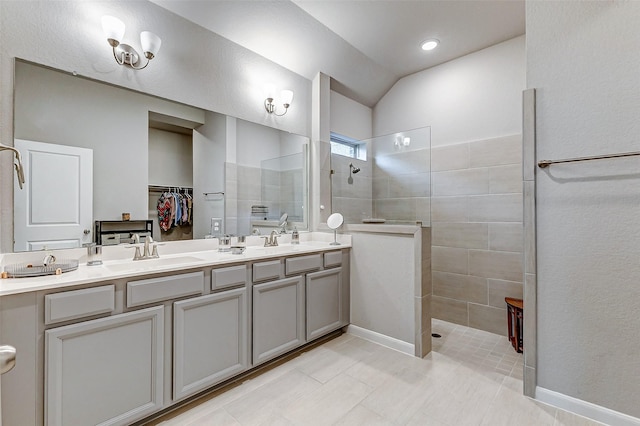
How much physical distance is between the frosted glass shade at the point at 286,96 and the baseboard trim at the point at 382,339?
7.56 feet

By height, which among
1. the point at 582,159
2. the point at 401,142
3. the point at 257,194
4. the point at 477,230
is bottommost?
the point at 477,230

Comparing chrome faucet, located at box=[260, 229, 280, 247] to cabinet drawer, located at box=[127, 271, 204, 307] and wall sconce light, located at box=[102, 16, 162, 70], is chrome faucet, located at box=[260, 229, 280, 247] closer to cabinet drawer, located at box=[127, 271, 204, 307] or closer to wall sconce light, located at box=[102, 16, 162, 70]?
cabinet drawer, located at box=[127, 271, 204, 307]

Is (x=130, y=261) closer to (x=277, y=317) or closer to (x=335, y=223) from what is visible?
(x=277, y=317)

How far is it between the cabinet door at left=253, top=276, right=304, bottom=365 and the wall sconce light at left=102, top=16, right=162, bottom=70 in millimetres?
1747

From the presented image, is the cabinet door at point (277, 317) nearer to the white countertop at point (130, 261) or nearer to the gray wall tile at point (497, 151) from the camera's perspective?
the white countertop at point (130, 261)

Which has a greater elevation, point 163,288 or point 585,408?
point 163,288

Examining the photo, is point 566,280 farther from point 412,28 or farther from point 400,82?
point 400,82

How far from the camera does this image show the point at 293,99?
317cm

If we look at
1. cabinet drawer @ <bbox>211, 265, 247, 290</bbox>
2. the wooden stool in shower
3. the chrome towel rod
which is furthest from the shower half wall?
cabinet drawer @ <bbox>211, 265, 247, 290</bbox>

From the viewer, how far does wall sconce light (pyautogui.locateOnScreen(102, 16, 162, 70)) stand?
73.8 inches

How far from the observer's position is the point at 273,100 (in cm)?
295

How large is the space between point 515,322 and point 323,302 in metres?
1.66

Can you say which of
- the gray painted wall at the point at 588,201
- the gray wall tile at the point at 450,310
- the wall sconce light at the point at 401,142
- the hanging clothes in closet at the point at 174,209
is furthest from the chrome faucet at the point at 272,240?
the gray painted wall at the point at 588,201

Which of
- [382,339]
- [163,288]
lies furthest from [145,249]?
[382,339]
